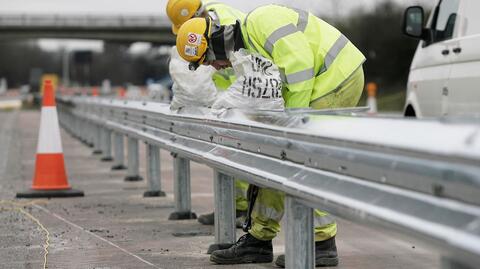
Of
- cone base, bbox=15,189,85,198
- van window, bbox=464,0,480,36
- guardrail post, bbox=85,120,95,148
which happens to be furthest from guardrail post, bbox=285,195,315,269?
guardrail post, bbox=85,120,95,148

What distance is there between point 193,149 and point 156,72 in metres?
128

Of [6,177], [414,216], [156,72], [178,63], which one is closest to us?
[414,216]

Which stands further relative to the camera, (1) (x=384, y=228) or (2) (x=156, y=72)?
(2) (x=156, y=72)

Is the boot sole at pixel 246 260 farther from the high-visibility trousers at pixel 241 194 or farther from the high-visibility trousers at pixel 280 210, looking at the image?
the high-visibility trousers at pixel 241 194

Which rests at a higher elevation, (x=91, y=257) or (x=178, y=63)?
(x=178, y=63)

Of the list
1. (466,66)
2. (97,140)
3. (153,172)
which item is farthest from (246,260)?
(97,140)

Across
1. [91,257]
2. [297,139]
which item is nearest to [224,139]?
[91,257]

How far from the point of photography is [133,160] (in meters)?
13.5

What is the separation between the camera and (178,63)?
9.90m

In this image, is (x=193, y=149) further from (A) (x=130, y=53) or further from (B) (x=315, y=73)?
(A) (x=130, y=53)

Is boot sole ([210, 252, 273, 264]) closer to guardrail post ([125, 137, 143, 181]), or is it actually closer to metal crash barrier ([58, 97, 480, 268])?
metal crash barrier ([58, 97, 480, 268])

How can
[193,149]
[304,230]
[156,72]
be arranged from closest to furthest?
[304,230] < [193,149] < [156,72]

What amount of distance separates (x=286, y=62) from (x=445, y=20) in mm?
2863

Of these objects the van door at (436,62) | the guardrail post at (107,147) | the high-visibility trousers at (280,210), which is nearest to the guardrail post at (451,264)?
the high-visibility trousers at (280,210)
